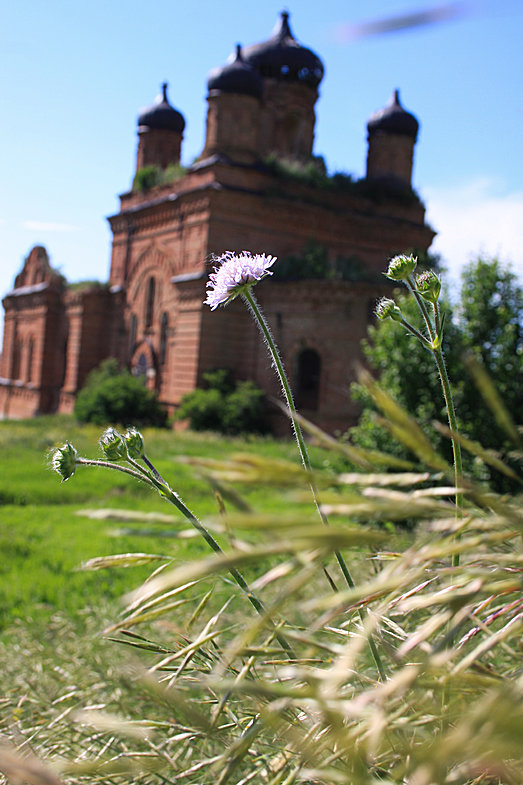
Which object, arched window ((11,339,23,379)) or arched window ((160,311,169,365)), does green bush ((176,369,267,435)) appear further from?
arched window ((11,339,23,379))

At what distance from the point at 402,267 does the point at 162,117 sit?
23.6 meters

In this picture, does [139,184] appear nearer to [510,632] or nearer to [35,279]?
[35,279]

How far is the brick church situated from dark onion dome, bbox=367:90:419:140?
32mm

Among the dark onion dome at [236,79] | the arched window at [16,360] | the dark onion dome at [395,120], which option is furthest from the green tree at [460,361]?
the arched window at [16,360]

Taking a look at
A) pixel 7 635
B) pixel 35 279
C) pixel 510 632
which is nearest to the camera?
pixel 510 632

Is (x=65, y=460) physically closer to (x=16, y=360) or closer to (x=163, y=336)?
(x=163, y=336)

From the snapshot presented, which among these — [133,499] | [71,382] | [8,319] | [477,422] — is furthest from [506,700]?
[8,319]

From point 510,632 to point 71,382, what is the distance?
932 inches

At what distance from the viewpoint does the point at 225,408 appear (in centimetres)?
1697

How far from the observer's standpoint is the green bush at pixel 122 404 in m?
18.7

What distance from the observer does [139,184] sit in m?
21.9

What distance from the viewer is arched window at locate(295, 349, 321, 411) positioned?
60.4ft

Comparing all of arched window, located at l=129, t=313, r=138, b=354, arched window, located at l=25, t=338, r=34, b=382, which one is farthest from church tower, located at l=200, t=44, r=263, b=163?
arched window, located at l=25, t=338, r=34, b=382

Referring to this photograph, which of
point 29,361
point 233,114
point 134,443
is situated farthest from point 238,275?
point 29,361
